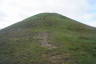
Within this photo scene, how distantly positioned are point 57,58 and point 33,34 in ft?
39.1

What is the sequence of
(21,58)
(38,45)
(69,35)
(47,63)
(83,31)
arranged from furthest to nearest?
(83,31) → (69,35) → (38,45) → (21,58) → (47,63)

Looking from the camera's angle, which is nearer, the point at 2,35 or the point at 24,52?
the point at 24,52

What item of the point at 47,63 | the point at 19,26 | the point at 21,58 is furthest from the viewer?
the point at 19,26

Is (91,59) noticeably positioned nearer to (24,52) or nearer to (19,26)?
(24,52)

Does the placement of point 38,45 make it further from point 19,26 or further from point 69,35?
point 19,26

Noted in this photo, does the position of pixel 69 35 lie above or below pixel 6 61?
above

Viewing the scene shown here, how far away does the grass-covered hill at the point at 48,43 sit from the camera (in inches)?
1216

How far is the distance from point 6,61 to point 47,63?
5964 mm

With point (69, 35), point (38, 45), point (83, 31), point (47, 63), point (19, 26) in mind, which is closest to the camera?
point (47, 63)

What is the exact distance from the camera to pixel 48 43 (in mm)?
36500

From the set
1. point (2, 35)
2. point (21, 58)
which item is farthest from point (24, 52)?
point (2, 35)

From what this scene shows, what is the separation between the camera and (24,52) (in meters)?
33.5

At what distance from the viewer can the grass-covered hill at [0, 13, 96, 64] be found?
3088 cm

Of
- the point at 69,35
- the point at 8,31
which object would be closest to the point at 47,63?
the point at 69,35
